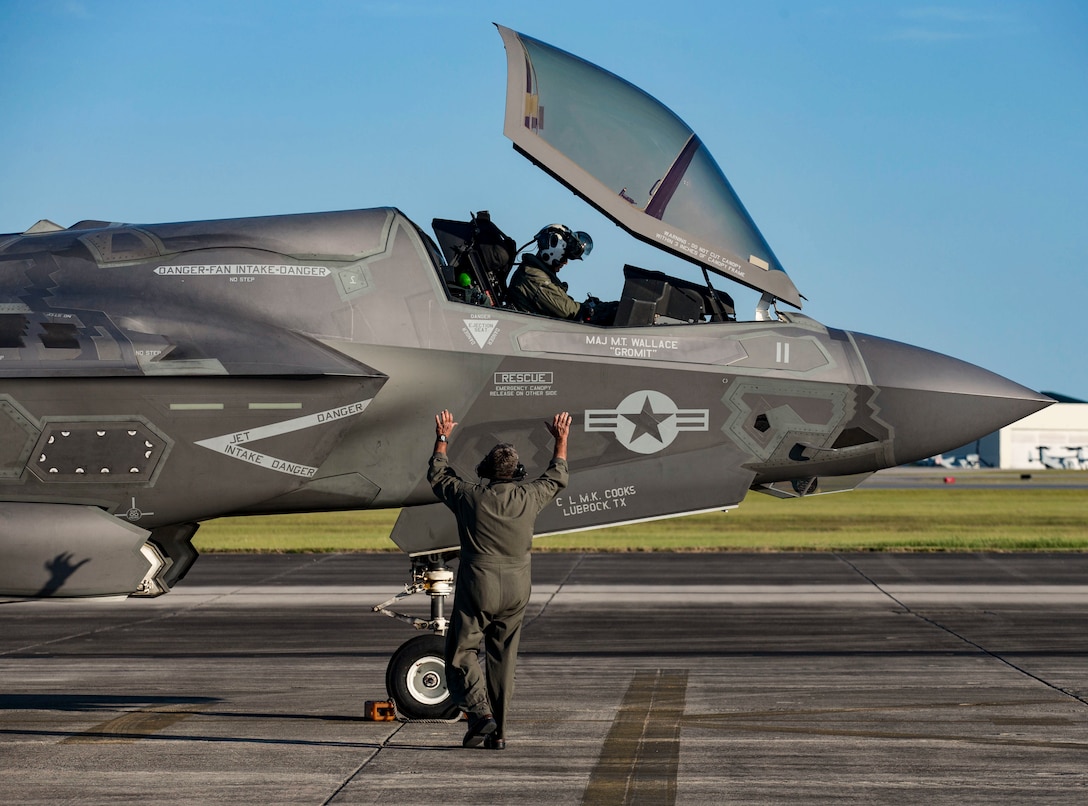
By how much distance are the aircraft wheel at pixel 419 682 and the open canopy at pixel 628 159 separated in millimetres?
3797

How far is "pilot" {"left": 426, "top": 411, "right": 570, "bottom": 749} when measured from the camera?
8.56 m

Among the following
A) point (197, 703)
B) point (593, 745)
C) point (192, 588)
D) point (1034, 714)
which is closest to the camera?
point (593, 745)

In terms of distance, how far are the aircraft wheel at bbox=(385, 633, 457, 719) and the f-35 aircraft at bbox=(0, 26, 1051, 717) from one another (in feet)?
0.06

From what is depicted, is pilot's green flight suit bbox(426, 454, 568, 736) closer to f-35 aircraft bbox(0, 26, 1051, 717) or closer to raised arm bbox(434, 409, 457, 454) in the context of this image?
raised arm bbox(434, 409, 457, 454)

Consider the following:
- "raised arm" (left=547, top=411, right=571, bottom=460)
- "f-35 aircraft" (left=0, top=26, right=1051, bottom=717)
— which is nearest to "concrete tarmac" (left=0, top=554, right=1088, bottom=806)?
"f-35 aircraft" (left=0, top=26, right=1051, bottom=717)

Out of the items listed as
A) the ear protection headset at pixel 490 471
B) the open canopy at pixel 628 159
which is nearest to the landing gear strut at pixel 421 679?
the ear protection headset at pixel 490 471

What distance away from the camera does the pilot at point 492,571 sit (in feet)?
28.1

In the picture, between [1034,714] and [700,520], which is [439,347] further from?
[700,520]

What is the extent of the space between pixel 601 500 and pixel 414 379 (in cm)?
180

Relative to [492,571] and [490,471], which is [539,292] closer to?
[490,471]

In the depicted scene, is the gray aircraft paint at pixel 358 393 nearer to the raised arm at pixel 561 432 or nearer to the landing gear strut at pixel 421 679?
the landing gear strut at pixel 421 679

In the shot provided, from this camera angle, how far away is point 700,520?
4688 centimetres

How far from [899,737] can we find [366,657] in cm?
747

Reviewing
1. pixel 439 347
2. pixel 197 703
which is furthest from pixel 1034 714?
pixel 197 703
